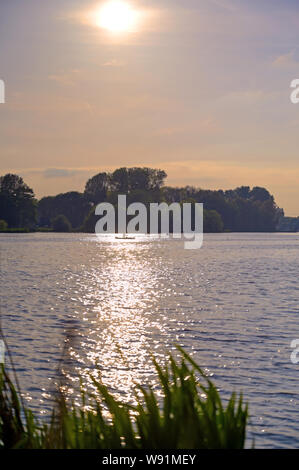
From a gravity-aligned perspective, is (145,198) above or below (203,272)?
above

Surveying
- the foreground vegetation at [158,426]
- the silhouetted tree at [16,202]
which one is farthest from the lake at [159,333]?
the silhouetted tree at [16,202]

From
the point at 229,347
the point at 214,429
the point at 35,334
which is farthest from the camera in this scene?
the point at 35,334

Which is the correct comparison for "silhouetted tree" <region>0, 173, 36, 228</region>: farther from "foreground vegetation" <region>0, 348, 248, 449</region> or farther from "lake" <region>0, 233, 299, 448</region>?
"foreground vegetation" <region>0, 348, 248, 449</region>

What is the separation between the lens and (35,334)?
65.6 feet

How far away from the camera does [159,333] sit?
68.8 ft

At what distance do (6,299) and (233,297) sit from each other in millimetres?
11494

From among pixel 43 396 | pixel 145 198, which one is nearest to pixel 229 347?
pixel 43 396

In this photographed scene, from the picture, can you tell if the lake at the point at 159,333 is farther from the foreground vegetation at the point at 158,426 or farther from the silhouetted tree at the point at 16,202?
the silhouetted tree at the point at 16,202

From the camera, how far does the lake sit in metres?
12.1

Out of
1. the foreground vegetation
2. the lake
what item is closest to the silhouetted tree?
the lake

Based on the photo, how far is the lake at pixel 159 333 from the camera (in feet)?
39.7

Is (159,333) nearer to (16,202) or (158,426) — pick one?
(158,426)
